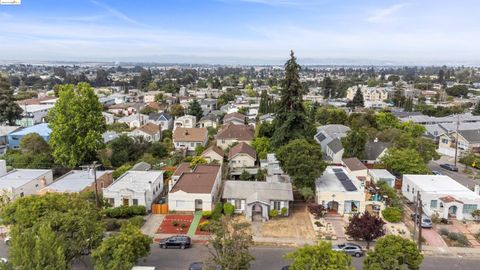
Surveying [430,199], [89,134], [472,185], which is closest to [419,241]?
[430,199]

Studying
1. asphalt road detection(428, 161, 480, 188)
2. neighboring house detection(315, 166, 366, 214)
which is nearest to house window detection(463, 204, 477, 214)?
neighboring house detection(315, 166, 366, 214)

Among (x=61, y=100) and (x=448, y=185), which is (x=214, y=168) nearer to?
(x=61, y=100)

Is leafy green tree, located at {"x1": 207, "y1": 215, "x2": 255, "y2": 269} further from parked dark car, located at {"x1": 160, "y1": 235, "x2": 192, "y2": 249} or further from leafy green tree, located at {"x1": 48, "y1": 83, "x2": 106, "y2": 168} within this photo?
leafy green tree, located at {"x1": 48, "y1": 83, "x2": 106, "y2": 168}

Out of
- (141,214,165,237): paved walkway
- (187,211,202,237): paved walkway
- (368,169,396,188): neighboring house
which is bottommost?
(141,214,165,237): paved walkway

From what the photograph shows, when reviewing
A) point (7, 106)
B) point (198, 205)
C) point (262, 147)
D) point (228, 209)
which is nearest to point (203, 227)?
point (228, 209)

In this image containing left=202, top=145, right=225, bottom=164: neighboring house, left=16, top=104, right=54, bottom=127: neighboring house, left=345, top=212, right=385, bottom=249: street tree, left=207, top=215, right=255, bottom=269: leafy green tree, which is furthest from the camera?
left=16, top=104, right=54, bottom=127: neighboring house

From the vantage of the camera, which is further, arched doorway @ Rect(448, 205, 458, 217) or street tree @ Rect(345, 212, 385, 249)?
arched doorway @ Rect(448, 205, 458, 217)

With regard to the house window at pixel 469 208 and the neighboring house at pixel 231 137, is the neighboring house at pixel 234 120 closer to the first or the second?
the neighboring house at pixel 231 137
